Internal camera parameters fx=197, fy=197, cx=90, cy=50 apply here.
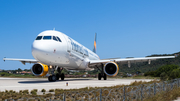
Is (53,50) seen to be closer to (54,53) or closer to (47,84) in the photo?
(54,53)

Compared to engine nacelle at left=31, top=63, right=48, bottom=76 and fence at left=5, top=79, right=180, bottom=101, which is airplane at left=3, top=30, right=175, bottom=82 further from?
fence at left=5, top=79, right=180, bottom=101

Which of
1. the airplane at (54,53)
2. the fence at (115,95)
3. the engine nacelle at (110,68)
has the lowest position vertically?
the fence at (115,95)

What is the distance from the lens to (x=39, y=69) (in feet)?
62.6

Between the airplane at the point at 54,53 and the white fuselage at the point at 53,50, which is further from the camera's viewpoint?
the airplane at the point at 54,53

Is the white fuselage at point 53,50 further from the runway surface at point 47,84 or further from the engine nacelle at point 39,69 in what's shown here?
the engine nacelle at point 39,69

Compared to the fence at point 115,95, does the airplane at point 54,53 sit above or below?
above

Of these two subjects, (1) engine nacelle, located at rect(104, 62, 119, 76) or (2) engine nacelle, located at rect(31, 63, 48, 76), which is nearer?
(2) engine nacelle, located at rect(31, 63, 48, 76)

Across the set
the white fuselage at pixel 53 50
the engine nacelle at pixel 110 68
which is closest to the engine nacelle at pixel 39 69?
the white fuselage at pixel 53 50

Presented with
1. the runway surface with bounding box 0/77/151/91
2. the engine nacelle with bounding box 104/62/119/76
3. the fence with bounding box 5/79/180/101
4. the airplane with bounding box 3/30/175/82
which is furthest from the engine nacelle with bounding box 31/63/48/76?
the fence with bounding box 5/79/180/101

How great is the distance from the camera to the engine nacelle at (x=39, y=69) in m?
18.6

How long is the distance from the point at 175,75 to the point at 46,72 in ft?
39.3

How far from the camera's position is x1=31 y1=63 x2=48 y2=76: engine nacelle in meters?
18.6

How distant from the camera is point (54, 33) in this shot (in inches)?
656

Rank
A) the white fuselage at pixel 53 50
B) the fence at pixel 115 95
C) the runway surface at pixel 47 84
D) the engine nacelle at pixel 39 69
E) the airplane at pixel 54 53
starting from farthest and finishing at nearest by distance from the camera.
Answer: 1. the engine nacelle at pixel 39 69
2. the airplane at pixel 54 53
3. the white fuselage at pixel 53 50
4. the runway surface at pixel 47 84
5. the fence at pixel 115 95
